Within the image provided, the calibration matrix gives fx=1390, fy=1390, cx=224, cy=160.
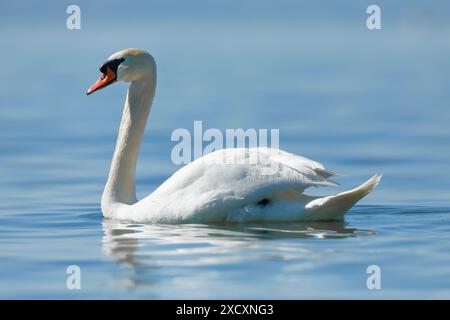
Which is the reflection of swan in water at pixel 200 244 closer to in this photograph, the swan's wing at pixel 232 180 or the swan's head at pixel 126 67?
the swan's wing at pixel 232 180

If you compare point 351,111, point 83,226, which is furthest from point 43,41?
point 83,226

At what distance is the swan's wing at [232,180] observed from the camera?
13.1 m

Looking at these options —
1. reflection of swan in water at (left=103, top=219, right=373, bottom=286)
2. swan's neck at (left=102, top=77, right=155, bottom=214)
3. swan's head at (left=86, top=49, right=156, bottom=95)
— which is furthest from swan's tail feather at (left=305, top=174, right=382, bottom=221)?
swan's head at (left=86, top=49, right=156, bottom=95)

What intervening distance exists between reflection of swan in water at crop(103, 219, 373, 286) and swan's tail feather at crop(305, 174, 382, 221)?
5.4 inches

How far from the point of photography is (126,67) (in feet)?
47.6

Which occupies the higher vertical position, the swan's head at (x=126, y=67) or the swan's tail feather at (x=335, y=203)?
the swan's head at (x=126, y=67)

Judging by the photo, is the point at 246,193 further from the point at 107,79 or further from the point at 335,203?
the point at 107,79

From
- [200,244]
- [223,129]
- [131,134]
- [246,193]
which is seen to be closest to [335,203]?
[246,193]

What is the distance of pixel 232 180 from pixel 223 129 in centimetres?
1054

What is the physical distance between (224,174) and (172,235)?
777 mm

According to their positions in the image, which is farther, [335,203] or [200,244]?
[335,203]

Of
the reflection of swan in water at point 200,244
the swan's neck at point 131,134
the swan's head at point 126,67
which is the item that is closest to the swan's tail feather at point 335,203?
the reflection of swan in water at point 200,244

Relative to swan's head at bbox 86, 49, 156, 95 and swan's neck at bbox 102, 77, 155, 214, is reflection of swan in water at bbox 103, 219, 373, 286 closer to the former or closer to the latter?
swan's neck at bbox 102, 77, 155, 214

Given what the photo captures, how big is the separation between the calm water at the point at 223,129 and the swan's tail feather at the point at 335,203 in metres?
0.15
